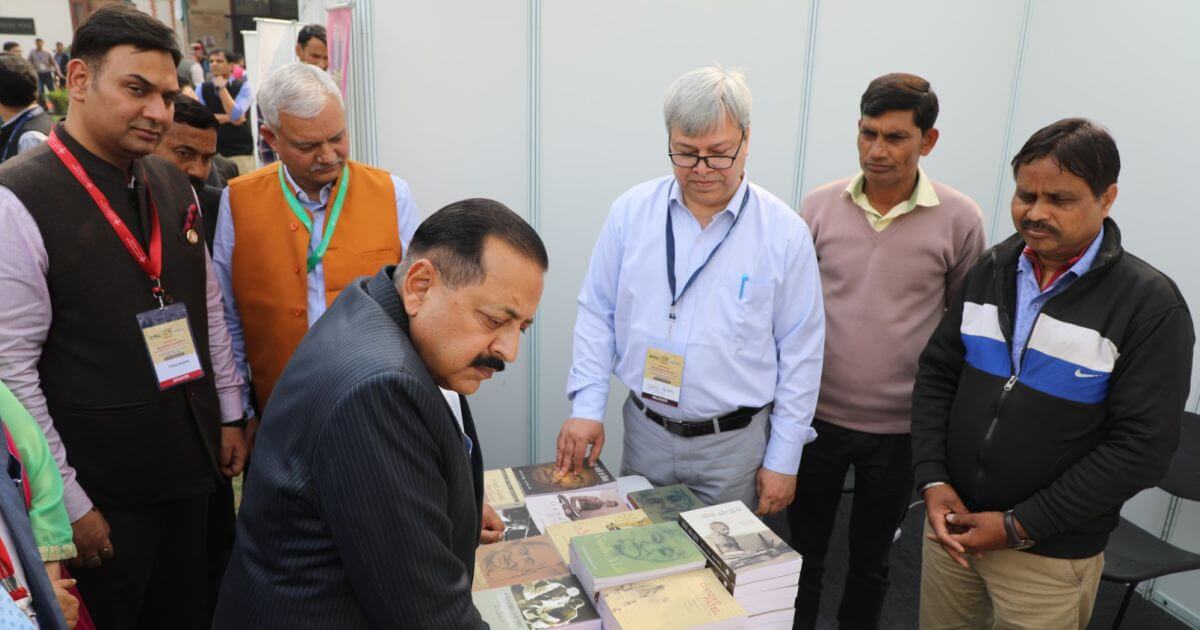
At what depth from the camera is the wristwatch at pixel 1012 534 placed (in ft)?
5.17

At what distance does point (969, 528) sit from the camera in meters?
1.70

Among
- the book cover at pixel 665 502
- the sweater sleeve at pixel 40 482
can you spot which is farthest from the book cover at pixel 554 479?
the sweater sleeve at pixel 40 482

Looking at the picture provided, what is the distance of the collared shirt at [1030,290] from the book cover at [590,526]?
96cm

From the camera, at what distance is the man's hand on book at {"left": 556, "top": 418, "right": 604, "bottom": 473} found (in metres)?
1.81

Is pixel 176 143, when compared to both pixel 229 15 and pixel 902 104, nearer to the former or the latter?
pixel 902 104

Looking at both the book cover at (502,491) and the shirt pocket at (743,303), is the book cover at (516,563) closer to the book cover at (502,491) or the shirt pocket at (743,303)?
the book cover at (502,491)

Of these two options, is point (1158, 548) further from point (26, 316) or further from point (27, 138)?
point (27, 138)

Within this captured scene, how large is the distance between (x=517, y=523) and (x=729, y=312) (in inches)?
29.5

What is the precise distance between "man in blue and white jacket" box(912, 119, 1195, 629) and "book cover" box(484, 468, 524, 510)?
1051mm

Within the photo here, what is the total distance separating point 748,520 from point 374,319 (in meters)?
0.94

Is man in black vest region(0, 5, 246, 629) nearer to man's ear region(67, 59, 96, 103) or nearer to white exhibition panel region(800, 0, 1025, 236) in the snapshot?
man's ear region(67, 59, 96, 103)

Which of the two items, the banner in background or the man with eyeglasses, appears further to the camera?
the banner in background

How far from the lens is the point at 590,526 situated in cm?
151

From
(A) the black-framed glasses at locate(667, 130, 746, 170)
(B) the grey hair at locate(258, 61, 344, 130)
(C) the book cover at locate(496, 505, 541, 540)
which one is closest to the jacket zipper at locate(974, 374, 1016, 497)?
(A) the black-framed glasses at locate(667, 130, 746, 170)
